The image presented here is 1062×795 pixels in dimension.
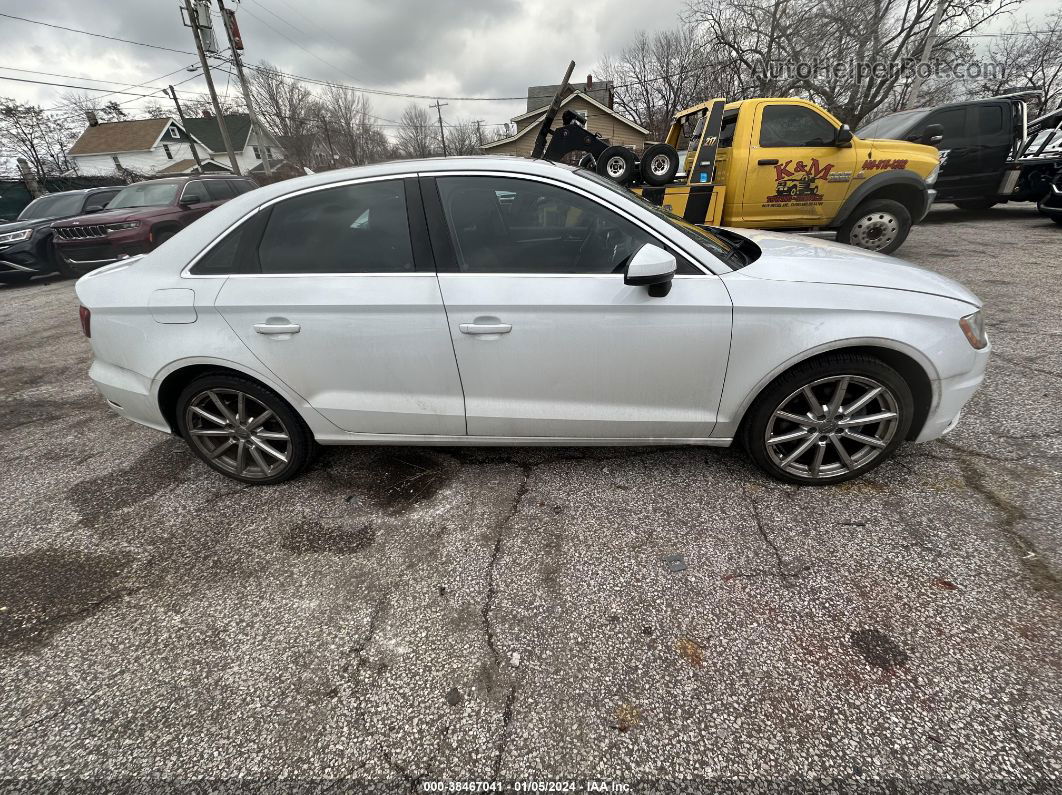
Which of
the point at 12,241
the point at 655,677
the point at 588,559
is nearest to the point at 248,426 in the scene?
the point at 588,559

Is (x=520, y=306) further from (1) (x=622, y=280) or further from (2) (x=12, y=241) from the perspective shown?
(2) (x=12, y=241)

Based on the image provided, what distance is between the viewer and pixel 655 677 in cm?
164

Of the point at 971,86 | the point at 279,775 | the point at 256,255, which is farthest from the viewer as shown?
the point at 971,86

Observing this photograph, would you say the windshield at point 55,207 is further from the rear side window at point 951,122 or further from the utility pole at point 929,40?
the utility pole at point 929,40

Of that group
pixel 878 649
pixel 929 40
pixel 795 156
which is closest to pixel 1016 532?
pixel 878 649

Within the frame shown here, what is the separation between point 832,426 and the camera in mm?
2346

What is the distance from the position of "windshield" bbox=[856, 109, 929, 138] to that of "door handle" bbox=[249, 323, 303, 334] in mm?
9797

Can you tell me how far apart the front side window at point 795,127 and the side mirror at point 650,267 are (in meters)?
5.24

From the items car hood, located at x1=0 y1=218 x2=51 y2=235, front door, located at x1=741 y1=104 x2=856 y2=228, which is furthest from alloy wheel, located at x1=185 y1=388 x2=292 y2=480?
car hood, located at x1=0 y1=218 x2=51 y2=235

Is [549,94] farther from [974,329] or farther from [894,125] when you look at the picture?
[974,329]

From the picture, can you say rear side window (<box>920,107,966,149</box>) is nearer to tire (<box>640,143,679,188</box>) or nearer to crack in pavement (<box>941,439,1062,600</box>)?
tire (<box>640,143,679,188</box>)

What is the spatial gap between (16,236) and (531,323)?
1241 cm

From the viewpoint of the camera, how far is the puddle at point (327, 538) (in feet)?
7.53

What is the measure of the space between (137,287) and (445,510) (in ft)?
6.49
